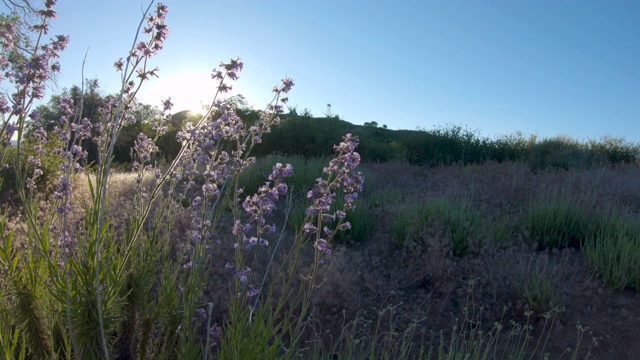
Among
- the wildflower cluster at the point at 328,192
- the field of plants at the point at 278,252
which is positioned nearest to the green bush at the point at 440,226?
the field of plants at the point at 278,252

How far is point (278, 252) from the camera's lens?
6.62 m

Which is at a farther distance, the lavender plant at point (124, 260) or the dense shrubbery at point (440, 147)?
the dense shrubbery at point (440, 147)

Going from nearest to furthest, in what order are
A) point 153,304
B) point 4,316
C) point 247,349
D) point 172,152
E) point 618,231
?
point 247,349, point 4,316, point 153,304, point 618,231, point 172,152

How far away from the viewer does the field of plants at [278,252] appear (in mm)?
2551

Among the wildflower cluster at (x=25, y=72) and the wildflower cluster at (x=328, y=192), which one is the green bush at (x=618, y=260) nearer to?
the wildflower cluster at (x=328, y=192)

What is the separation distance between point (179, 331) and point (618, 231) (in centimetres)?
539

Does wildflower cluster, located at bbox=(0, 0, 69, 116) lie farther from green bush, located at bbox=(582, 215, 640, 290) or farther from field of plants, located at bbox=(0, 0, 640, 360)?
green bush, located at bbox=(582, 215, 640, 290)

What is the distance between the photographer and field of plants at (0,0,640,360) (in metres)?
2.55

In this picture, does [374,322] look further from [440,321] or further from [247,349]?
→ [247,349]

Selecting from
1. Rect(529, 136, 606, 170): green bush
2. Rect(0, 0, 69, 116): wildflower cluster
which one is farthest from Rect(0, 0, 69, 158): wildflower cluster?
Rect(529, 136, 606, 170): green bush

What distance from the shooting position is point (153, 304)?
3.48m

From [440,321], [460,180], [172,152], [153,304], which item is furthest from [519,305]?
[172,152]

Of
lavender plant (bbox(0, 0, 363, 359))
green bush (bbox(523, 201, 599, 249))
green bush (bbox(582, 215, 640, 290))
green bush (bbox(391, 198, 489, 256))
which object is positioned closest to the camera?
lavender plant (bbox(0, 0, 363, 359))

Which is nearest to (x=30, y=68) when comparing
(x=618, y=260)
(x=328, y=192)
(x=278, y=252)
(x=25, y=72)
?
(x=25, y=72)
